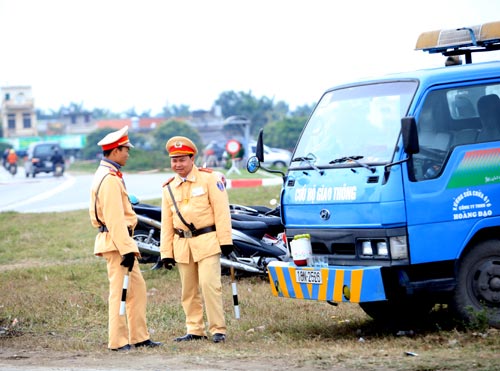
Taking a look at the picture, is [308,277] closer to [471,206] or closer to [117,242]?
[471,206]

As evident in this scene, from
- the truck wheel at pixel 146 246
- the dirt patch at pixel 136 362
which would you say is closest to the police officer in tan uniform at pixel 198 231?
the dirt patch at pixel 136 362

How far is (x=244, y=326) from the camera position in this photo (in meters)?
10.5

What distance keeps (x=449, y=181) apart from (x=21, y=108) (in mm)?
124266

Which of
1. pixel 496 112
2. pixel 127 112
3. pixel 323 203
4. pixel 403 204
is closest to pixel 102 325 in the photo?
pixel 323 203

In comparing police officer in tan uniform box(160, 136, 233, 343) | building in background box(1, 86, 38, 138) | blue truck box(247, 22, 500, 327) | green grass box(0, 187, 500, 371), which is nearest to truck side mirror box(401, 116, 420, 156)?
blue truck box(247, 22, 500, 327)

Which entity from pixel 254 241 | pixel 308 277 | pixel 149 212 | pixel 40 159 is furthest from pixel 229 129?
pixel 308 277

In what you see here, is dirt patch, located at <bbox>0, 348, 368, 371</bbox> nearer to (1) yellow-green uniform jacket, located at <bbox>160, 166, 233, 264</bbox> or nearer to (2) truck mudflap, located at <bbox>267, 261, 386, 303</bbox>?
(2) truck mudflap, located at <bbox>267, 261, 386, 303</bbox>

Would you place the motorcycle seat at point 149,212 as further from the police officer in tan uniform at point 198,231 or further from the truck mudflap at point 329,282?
the truck mudflap at point 329,282

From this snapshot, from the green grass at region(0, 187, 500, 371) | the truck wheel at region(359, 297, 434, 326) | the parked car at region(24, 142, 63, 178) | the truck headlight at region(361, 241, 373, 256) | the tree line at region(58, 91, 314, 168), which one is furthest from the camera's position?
the tree line at region(58, 91, 314, 168)

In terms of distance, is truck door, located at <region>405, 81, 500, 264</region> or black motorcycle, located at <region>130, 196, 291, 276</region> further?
black motorcycle, located at <region>130, 196, 291, 276</region>

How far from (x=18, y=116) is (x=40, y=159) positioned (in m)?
78.1

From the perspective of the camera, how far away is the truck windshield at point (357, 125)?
364 inches

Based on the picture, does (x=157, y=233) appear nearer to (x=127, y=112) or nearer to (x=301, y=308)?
(x=301, y=308)

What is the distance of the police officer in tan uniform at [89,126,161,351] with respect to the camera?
9.45 meters
